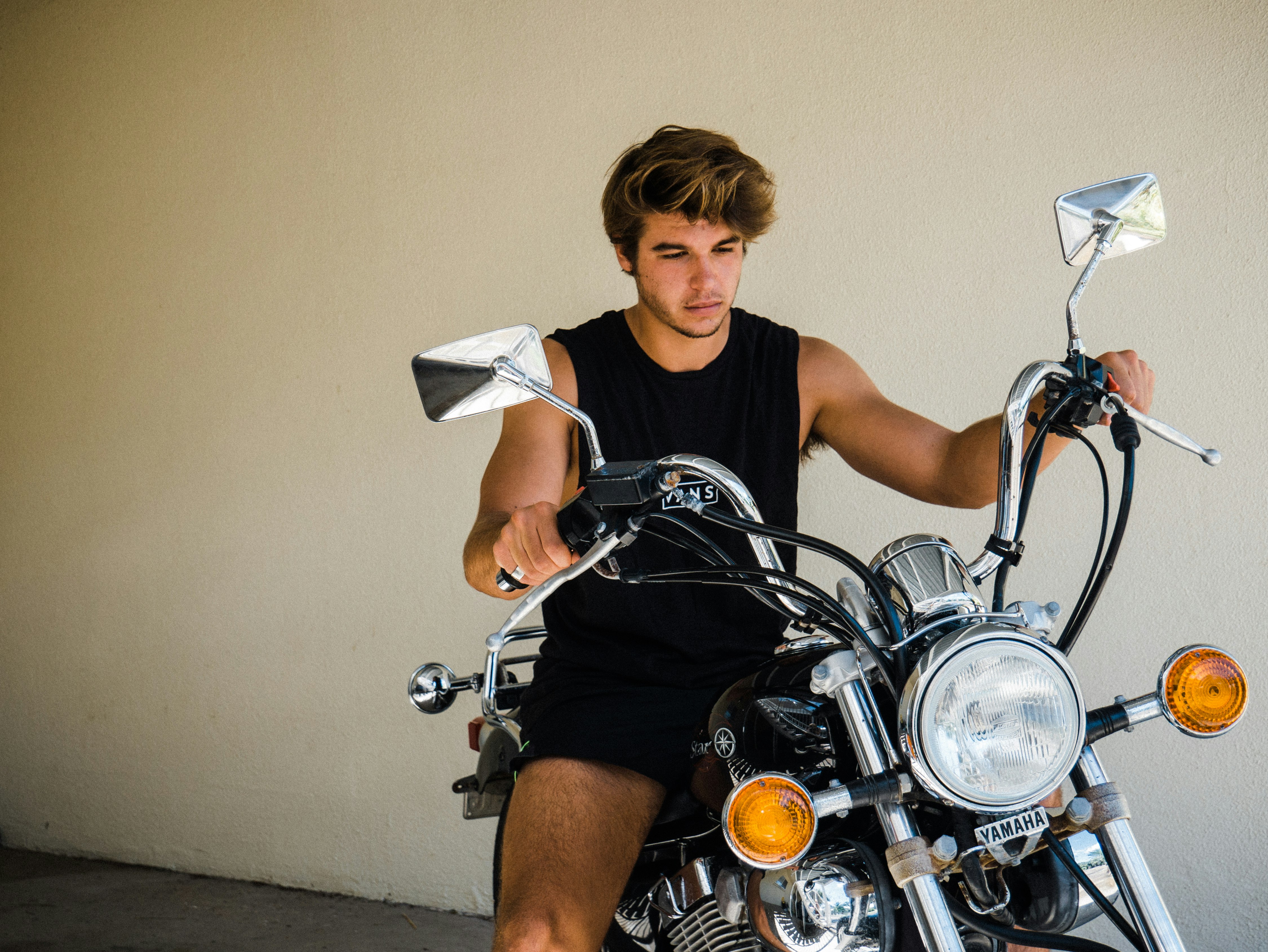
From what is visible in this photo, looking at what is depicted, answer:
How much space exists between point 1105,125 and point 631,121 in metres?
1.14

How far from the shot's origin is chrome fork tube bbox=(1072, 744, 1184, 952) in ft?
2.87

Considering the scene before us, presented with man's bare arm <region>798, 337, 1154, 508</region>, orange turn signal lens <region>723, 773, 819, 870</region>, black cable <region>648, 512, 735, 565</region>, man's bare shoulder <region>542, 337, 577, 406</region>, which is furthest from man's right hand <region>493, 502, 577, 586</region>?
man's bare arm <region>798, 337, 1154, 508</region>

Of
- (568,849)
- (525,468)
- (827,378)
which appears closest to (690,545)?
(568,849)

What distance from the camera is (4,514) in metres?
3.80

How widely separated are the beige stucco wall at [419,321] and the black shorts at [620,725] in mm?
957

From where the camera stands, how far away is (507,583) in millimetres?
1071

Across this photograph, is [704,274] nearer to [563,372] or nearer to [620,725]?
[563,372]

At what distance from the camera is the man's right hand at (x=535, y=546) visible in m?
1.01

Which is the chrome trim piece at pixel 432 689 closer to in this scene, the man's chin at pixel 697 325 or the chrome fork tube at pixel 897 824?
the man's chin at pixel 697 325

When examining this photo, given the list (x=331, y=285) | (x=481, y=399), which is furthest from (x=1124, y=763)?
(x=331, y=285)

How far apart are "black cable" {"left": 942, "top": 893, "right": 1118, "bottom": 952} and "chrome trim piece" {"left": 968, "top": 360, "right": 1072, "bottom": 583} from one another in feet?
1.09

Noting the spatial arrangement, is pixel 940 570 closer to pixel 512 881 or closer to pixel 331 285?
pixel 512 881

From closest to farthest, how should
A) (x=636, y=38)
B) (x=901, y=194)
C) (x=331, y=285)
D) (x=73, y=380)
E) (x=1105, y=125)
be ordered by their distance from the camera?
(x=1105, y=125)
(x=901, y=194)
(x=636, y=38)
(x=331, y=285)
(x=73, y=380)

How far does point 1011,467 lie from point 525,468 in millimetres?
838
